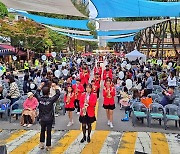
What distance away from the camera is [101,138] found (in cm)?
962

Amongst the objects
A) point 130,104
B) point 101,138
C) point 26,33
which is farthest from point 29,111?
point 26,33

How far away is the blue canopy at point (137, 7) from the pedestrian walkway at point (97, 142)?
426 cm

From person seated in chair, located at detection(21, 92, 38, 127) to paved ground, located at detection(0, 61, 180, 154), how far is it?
236 mm

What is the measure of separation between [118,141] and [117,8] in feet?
16.1

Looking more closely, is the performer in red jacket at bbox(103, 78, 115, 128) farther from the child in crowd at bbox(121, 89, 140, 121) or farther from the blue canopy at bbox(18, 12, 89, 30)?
the blue canopy at bbox(18, 12, 89, 30)

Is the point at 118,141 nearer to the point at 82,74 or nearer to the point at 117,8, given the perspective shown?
the point at 117,8

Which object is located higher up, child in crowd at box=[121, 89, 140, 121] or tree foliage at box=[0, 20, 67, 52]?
tree foliage at box=[0, 20, 67, 52]

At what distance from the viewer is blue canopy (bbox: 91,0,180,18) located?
11.2 meters

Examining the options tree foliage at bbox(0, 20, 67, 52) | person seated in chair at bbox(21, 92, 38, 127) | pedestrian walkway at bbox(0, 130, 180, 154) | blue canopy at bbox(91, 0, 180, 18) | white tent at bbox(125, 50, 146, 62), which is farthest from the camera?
tree foliage at bbox(0, 20, 67, 52)

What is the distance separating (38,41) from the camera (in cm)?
4675

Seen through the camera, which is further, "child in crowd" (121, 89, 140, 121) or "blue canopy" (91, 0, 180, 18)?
"child in crowd" (121, 89, 140, 121)

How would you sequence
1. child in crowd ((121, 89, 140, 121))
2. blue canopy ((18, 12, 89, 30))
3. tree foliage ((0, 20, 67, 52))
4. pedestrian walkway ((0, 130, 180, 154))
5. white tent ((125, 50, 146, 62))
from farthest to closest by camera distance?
tree foliage ((0, 20, 67, 52)), white tent ((125, 50, 146, 62)), blue canopy ((18, 12, 89, 30)), child in crowd ((121, 89, 140, 121)), pedestrian walkway ((0, 130, 180, 154))

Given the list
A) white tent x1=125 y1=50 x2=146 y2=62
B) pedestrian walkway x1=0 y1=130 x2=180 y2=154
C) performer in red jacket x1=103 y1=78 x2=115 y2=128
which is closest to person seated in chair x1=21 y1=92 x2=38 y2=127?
pedestrian walkway x1=0 y1=130 x2=180 y2=154

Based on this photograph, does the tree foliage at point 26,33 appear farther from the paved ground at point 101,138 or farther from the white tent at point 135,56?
the paved ground at point 101,138
